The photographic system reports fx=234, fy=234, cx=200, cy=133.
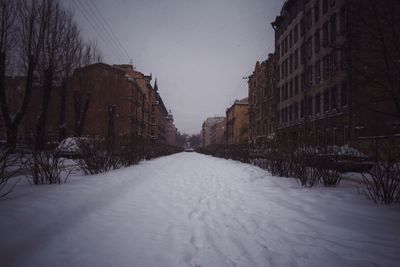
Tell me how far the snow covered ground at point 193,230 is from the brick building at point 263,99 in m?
30.3

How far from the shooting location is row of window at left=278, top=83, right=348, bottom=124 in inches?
823

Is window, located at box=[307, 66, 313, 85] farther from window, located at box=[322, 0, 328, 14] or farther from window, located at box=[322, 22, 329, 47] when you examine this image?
window, located at box=[322, 0, 328, 14]

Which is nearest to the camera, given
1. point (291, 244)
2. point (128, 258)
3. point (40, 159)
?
point (128, 258)

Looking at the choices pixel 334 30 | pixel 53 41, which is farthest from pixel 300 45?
pixel 53 41

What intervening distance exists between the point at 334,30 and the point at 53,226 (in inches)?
1017

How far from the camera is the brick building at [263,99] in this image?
122 ft

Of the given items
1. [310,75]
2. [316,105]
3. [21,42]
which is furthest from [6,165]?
[310,75]

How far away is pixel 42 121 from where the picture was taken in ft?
59.0

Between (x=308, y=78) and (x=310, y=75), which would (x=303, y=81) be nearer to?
(x=308, y=78)

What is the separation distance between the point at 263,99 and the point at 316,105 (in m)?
15.8

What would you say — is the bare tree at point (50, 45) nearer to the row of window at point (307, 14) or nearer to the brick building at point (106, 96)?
the brick building at point (106, 96)

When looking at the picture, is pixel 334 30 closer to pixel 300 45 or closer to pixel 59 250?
pixel 300 45

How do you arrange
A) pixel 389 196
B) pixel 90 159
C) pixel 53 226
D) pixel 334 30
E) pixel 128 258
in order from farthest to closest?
pixel 334 30
pixel 90 159
pixel 389 196
pixel 53 226
pixel 128 258

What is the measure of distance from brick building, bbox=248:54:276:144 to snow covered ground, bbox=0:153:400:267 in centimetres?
3026
